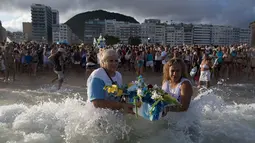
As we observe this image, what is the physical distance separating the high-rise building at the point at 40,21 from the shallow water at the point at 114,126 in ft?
551

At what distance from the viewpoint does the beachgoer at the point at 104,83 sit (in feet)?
11.3

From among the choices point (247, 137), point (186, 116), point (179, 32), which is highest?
point (179, 32)

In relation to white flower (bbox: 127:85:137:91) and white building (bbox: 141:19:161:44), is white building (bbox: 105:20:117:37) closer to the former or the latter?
white building (bbox: 141:19:161:44)

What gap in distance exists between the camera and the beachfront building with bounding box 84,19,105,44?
180 meters

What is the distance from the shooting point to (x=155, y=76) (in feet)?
48.8

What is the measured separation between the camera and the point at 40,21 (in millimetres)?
166000

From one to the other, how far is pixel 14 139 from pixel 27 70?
1146cm

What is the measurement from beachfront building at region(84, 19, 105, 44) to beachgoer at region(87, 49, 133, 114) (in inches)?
7033

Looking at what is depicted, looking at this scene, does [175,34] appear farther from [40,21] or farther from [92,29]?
[40,21]

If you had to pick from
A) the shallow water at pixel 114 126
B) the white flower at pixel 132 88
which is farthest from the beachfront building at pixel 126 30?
the white flower at pixel 132 88

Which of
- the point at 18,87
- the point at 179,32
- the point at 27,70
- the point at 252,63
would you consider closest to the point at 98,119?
the point at 18,87

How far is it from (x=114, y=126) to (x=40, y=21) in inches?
6925

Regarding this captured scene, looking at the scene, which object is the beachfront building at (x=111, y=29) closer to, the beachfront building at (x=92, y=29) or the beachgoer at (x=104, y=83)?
the beachfront building at (x=92, y=29)

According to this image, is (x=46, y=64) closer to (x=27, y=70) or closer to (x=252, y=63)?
(x=27, y=70)
